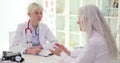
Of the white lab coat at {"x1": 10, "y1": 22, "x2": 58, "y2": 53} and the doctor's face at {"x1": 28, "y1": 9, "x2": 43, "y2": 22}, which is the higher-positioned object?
the doctor's face at {"x1": 28, "y1": 9, "x2": 43, "y2": 22}

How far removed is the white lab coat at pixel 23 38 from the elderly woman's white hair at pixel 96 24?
993 millimetres

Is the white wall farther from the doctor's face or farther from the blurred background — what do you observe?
the doctor's face

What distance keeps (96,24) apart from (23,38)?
116 centimetres

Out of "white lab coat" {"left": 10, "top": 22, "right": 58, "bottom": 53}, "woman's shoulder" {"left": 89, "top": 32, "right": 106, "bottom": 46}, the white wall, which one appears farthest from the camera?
the white wall

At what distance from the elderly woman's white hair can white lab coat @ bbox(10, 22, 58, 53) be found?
3.26 feet

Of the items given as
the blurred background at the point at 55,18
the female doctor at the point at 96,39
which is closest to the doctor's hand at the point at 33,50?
the female doctor at the point at 96,39

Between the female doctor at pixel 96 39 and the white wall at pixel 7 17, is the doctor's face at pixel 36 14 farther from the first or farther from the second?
the white wall at pixel 7 17

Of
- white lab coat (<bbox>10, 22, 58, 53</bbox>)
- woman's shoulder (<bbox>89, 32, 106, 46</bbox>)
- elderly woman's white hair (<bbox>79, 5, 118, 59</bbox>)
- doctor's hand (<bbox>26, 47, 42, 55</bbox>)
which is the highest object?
elderly woman's white hair (<bbox>79, 5, 118, 59</bbox>)

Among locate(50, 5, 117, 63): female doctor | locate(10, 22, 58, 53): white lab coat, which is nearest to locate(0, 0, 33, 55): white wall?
locate(10, 22, 58, 53): white lab coat

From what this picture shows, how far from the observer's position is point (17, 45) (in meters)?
2.43

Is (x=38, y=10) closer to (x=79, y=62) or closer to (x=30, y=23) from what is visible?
(x=30, y=23)

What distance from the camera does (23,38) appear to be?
2449 mm

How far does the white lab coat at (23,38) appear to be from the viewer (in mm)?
2381

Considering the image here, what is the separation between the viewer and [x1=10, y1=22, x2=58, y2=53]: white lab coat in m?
2.38
